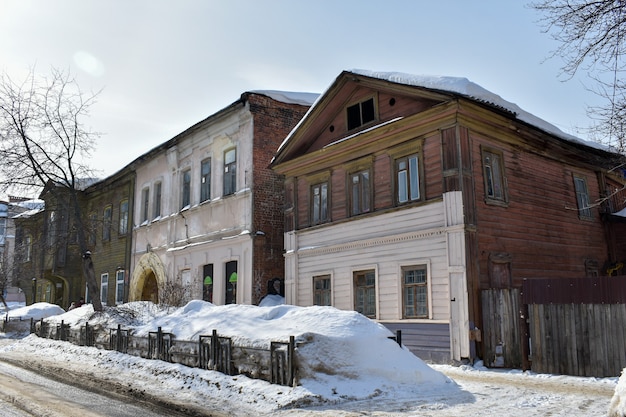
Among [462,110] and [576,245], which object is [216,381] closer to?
[462,110]

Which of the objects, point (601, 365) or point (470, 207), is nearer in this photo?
point (601, 365)

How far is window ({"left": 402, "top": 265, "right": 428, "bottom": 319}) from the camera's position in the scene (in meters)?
14.6

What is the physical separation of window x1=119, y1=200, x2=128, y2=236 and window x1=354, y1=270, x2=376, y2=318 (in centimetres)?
1690

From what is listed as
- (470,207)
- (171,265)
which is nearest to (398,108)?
(470,207)

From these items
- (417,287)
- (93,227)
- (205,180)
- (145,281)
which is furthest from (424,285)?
(93,227)

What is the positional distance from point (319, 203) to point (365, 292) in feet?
11.7

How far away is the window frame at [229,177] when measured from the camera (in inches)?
844

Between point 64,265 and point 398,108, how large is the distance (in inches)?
1007

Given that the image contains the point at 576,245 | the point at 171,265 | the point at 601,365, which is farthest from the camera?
the point at 171,265

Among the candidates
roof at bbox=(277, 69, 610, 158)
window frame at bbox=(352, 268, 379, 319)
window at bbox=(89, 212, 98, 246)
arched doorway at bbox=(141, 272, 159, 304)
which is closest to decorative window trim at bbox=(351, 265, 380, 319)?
window frame at bbox=(352, 268, 379, 319)

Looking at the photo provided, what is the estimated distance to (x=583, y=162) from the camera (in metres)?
18.4

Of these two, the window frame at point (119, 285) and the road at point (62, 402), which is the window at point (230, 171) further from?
the road at point (62, 402)

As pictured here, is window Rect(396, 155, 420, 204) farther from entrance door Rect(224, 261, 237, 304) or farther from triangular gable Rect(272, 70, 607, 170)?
entrance door Rect(224, 261, 237, 304)

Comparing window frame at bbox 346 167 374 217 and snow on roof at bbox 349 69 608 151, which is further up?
snow on roof at bbox 349 69 608 151
